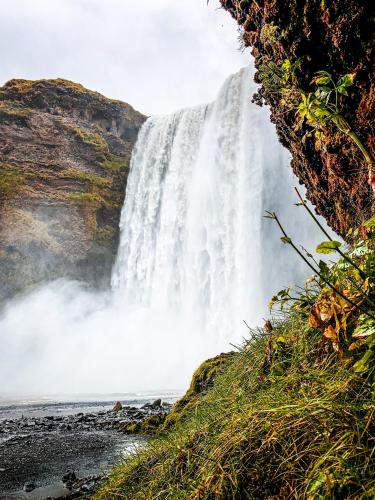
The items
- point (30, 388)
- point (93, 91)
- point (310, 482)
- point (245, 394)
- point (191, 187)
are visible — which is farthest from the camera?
point (93, 91)

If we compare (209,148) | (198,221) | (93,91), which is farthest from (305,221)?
(93,91)

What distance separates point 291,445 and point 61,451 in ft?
19.2

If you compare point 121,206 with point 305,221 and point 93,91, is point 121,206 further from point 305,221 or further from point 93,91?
point 305,221

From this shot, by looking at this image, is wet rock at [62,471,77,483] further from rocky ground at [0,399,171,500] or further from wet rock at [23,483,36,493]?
wet rock at [23,483,36,493]

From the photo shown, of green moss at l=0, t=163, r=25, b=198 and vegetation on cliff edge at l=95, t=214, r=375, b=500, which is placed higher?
green moss at l=0, t=163, r=25, b=198

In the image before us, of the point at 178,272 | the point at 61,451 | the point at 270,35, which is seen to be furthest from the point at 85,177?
the point at 270,35

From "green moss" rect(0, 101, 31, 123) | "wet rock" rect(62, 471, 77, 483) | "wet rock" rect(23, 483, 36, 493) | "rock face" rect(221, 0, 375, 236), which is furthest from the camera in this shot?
"green moss" rect(0, 101, 31, 123)

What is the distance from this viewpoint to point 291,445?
1422 millimetres

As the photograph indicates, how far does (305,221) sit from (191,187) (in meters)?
8.36

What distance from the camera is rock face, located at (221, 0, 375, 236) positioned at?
3.08m

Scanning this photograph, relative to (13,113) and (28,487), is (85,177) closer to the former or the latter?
(13,113)

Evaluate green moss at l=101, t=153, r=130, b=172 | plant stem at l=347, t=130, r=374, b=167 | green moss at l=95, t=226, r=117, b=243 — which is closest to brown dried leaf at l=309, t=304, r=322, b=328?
plant stem at l=347, t=130, r=374, b=167

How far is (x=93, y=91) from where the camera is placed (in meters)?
37.6

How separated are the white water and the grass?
1788 centimetres
